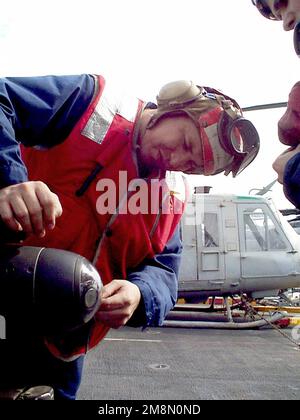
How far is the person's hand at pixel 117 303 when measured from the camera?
1.08 m

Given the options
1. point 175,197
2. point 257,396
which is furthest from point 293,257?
point 175,197

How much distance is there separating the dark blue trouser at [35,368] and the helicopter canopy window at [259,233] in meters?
5.82

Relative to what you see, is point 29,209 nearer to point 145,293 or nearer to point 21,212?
point 21,212

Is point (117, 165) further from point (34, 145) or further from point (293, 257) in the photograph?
point (293, 257)

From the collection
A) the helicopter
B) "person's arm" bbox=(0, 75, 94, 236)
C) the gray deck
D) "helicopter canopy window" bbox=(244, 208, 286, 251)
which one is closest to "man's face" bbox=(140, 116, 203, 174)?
"person's arm" bbox=(0, 75, 94, 236)

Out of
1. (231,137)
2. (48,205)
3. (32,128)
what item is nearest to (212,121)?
(231,137)

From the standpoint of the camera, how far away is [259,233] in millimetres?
7051

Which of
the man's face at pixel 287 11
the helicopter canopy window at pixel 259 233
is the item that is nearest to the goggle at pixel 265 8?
the man's face at pixel 287 11

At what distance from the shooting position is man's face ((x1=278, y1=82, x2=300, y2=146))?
0.94 m

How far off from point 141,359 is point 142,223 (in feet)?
10.8

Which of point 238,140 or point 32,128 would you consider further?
point 238,140

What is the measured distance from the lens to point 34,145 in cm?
121

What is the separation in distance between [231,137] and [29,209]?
741mm

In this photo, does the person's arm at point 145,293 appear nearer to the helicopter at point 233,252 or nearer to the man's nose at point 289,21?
the man's nose at point 289,21
